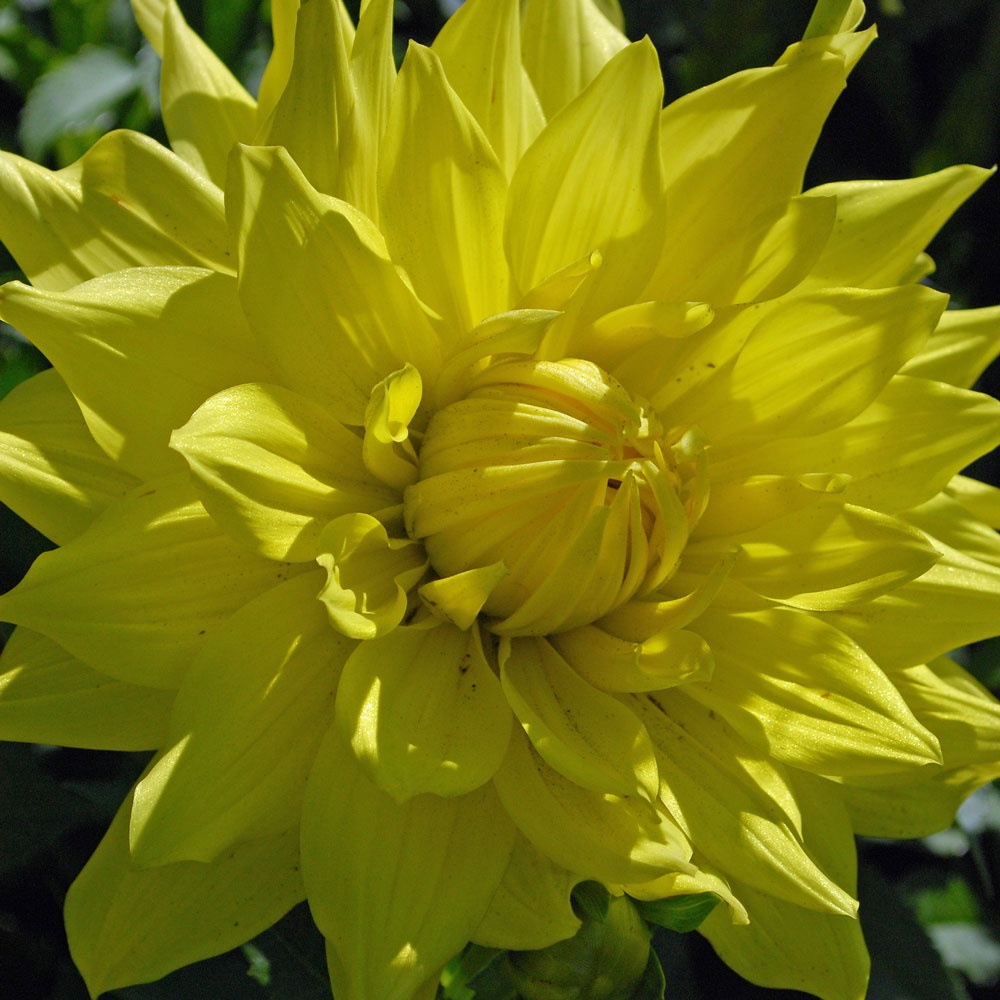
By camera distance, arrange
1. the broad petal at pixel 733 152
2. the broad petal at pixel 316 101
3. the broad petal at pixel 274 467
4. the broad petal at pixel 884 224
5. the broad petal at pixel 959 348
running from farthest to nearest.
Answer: the broad petal at pixel 959 348 → the broad petal at pixel 884 224 → the broad petal at pixel 733 152 → the broad petal at pixel 316 101 → the broad petal at pixel 274 467

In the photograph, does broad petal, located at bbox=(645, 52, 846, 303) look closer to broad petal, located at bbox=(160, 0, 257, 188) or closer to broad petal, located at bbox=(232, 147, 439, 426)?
broad petal, located at bbox=(232, 147, 439, 426)

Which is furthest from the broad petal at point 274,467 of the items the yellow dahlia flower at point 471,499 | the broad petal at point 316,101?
the broad petal at point 316,101

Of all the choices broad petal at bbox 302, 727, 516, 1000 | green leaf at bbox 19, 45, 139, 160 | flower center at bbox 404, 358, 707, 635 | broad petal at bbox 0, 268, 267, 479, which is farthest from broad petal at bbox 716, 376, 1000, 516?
green leaf at bbox 19, 45, 139, 160

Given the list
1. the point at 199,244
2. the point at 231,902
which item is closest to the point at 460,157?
the point at 199,244

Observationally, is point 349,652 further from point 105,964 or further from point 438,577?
point 105,964

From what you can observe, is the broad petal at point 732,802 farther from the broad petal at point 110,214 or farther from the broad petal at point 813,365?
the broad petal at point 110,214

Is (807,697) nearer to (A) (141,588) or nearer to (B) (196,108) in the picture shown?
(A) (141,588)

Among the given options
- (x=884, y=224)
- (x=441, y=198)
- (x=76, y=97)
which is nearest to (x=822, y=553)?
(x=884, y=224)
